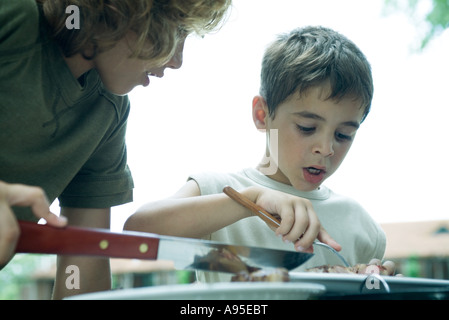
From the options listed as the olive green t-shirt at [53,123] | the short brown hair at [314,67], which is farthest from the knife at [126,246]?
the short brown hair at [314,67]

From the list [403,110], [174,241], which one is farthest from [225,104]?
[174,241]

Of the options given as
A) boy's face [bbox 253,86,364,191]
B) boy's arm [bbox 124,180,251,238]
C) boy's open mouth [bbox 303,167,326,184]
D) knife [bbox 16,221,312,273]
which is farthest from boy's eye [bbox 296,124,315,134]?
knife [bbox 16,221,312,273]

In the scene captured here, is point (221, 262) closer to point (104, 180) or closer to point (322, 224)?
point (104, 180)

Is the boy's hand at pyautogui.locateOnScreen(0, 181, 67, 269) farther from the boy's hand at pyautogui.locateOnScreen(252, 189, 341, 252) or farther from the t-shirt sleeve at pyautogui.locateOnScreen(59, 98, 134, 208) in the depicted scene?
the t-shirt sleeve at pyautogui.locateOnScreen(59, 98, 134, 208)

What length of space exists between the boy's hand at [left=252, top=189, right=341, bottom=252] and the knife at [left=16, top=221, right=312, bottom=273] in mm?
182

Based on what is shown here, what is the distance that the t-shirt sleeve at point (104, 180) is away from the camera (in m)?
1.11

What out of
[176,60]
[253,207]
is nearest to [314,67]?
[176,60]

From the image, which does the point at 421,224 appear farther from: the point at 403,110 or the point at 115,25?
the point at 115,25

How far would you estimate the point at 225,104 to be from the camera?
4.41 meters

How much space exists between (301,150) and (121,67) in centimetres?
Answer: 49

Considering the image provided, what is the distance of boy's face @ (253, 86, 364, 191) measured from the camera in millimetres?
1179

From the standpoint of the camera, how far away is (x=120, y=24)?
907 mm

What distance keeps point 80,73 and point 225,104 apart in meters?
3.43

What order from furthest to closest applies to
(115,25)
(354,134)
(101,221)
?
(354,134) → (101,221) → (115,25)
